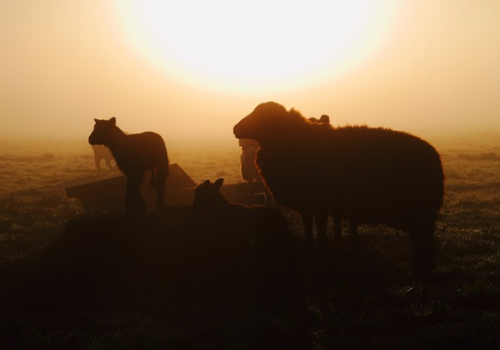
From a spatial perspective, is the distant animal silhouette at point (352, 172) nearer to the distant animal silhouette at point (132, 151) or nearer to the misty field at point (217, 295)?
the misty field at point (217, 295)

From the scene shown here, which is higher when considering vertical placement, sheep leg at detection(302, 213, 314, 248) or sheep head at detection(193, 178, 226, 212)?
sheep head at detection(193, 178, 226, 212)

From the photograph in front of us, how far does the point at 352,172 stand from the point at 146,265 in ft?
13.7

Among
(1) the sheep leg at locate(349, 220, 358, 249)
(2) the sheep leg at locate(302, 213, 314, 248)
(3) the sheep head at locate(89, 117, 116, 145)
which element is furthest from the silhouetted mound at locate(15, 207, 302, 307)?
(1) the sheep leg at locate(349, 220, 358, 249)

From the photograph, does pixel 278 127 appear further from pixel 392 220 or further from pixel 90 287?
pixel 90 287

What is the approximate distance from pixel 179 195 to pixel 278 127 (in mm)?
6558

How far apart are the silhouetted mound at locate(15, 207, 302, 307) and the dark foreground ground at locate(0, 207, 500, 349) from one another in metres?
0.02

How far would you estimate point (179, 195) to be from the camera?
54.7 feet

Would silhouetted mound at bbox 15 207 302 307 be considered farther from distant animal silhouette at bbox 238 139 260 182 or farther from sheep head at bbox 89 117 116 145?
distant animal silhouette at bbox 238 139 260 182

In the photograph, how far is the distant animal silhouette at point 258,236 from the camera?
8.92 metres

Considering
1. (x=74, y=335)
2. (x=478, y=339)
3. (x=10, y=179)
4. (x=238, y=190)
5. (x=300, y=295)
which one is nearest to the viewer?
(x=478, y=339)

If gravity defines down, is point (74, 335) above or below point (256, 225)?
below

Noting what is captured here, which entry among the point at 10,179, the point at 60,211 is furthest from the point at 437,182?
the point at 10,179

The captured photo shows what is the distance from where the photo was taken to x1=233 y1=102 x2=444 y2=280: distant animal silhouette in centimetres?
940

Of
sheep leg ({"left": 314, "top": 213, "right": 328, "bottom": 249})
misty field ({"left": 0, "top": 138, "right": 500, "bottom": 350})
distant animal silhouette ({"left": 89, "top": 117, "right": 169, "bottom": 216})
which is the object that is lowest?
misty field ({"left": 0, "top": 138, "right": 500, "bottom": 350})
